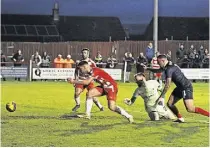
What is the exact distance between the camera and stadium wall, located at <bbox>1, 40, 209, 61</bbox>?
153 ft

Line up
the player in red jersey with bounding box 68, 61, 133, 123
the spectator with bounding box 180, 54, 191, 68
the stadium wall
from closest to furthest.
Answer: the player in red jersey with bounding box 68, 61, 133, 123 < the spectator with bounding box 180, 54, 191, 68 < the stadium wall

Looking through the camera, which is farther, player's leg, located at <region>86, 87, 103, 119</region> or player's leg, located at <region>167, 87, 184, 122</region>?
player's leg, located at <region>86, 87, 103, 119</region>

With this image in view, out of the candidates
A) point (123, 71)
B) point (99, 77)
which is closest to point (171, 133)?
point (99, 77)

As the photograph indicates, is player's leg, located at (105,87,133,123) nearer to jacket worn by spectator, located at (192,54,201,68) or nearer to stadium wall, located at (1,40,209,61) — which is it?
jacket worn by spectator, located at (192,54,201,68)

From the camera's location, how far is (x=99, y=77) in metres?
16.1

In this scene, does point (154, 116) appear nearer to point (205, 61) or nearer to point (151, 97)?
point (151, 97)

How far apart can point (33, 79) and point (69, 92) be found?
28.4 ft

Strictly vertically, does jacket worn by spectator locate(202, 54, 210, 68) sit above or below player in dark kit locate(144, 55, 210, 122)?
above

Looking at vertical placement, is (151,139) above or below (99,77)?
below

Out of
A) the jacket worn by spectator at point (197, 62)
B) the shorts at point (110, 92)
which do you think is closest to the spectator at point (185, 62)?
the jacket worn by spectator at point (197, 62)

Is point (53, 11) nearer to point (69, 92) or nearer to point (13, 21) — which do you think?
point (13, 21)

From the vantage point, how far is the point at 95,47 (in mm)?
49000

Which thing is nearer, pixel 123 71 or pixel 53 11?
A: pixel 123 71

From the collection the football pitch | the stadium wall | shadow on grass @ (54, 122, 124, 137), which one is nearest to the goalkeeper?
the football pitch
